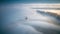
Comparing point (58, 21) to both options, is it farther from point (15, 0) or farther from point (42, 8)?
point (15, 0)

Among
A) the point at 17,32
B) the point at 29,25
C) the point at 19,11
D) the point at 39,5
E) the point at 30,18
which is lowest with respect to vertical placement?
the point at 17,32

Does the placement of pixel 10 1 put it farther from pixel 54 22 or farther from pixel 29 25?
pixel 54 22

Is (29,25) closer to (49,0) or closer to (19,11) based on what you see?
(19,11)

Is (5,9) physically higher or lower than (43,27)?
higher

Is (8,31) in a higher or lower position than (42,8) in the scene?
lower

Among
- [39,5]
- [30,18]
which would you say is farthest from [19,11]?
[39,5]

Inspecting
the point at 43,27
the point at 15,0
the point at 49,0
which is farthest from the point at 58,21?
the point at 15,0

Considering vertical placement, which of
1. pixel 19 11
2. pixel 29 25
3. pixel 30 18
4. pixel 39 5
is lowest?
pixel 29 25

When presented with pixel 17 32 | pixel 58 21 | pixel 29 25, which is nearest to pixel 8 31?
pixel 17 32
